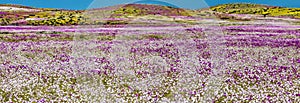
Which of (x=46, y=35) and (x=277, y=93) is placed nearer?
(x=277, y=93)

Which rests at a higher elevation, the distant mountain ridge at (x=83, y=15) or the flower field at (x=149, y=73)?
the distant mountain ridge at (x=83, y=15)

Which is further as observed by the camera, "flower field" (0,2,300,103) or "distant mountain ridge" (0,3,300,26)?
"distant mountain ridge" (0,3,300,26)

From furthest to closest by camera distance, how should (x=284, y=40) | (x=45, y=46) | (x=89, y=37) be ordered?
(x=89, y=37)
(x=284, y=40)
(x=45, y=46)

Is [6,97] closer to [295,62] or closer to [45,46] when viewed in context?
[45,46]

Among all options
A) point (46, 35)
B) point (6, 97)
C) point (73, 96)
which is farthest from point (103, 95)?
point (46, 35)

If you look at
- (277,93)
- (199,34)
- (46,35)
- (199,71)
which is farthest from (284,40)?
(46,35)

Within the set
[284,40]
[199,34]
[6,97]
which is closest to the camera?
[6,97]

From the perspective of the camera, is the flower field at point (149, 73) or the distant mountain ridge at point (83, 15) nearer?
the flower field at point (149, 73)

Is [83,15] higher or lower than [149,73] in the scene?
higher

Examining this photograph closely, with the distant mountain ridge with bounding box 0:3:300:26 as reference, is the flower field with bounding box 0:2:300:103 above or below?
below

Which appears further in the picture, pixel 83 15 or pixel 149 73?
pixel 83 15
